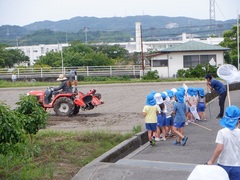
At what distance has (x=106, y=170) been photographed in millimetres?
9039

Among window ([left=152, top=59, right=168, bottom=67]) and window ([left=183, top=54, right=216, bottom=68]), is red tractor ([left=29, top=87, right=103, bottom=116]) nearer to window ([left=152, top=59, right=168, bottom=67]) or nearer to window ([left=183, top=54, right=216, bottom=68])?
window ([left=183, top=54, right=216, bottom=68])

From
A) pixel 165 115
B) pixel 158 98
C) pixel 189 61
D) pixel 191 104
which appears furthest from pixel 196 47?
pixel 158 98

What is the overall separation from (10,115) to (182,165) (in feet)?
12.3

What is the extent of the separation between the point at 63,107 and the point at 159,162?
879 centimetres

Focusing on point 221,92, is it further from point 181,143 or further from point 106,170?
point 106,170

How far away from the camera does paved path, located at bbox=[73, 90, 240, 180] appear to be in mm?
8750

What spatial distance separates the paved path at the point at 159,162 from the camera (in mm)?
8750

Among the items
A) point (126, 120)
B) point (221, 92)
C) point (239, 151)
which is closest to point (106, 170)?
point (239, 151)

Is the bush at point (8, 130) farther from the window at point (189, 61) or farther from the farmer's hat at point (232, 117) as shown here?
the window at point (189, 61)

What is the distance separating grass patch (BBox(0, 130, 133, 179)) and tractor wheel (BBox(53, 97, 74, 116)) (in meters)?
5.08

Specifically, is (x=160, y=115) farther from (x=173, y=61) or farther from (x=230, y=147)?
(x=173, y=61)

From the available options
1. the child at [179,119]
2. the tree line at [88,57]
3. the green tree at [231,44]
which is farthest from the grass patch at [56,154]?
the green tree at [231,44]

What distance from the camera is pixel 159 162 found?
10.2 metres

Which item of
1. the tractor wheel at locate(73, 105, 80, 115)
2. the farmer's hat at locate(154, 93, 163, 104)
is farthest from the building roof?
the farmer's hat at locate(154, 93, 163, 104)
